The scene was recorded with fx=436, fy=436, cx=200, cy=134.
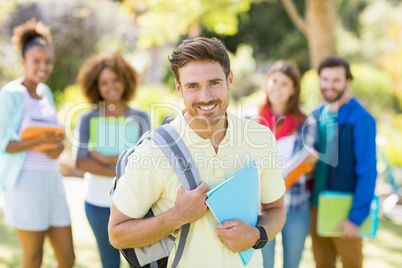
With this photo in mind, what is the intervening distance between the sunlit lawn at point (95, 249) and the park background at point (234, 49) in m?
0.01

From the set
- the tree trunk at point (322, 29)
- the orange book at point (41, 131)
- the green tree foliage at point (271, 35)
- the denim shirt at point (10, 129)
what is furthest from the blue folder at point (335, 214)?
the green tree foliage at point (271, 35)

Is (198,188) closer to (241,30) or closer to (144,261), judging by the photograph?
(144,261)

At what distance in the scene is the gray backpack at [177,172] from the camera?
187 cm

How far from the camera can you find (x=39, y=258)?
3.31 m

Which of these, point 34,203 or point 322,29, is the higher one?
point 322,29

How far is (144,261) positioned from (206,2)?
20.2ft

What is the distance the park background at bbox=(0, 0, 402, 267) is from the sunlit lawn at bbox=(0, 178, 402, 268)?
0.04 feet

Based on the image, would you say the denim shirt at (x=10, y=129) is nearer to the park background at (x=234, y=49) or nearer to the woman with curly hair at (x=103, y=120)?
the woman with curly hair at (x=103, y=120)

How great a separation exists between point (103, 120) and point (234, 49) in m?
18.1

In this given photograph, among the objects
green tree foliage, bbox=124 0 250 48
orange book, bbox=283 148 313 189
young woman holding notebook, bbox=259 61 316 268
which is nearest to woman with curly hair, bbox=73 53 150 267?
young woman holding notebook, bbox=259 61 316 268

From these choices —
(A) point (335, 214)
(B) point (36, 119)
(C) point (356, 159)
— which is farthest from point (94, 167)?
(C) point (356, 159)

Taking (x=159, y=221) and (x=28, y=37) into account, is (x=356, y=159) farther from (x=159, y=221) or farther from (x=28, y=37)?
(x=28, y=37)

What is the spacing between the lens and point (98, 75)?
Result: 3.68 meters

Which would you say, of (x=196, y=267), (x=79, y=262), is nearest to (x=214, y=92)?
(x=196, y=267)
